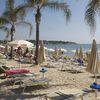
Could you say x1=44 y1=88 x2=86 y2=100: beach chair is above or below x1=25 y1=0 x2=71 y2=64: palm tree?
below

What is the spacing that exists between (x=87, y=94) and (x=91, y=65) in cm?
103

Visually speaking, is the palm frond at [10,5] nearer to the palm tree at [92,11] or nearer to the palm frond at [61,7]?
the palm frond at [61,7]

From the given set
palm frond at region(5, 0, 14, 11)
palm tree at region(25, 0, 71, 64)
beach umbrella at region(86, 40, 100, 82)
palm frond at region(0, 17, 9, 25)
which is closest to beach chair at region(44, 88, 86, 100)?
beach umbrella at region(86, 40, 100, 82)

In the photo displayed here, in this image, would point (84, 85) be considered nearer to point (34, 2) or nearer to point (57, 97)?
point (57, 97)

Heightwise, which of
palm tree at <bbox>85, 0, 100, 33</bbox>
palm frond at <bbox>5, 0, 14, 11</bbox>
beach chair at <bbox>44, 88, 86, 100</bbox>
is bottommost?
beach chair at <bbox>44, 88, 86, 100</bbox>

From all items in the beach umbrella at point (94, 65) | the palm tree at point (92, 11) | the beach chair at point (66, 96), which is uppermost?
the palm tree at point (92, 11)

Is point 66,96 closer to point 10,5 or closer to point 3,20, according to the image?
point 10,5

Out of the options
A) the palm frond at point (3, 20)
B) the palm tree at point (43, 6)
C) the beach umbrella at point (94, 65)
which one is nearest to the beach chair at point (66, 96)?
the beach umbrella at point (94, 65)

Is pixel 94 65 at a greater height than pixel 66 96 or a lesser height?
greater

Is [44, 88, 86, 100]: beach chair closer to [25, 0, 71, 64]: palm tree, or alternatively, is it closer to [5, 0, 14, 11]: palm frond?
[25, 0, 71, 64]: palm tree

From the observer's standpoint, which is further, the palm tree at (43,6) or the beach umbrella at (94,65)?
the palm tree at (43,6)

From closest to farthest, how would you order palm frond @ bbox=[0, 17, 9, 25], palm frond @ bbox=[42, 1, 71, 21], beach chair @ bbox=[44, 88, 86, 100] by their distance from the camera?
beach chair @ bbox=[44, 88, 86, 100] < palm frond @ bbox=[42, 1, 71, 21] < palm frond @ bbox=[0, 17, 9, 25]

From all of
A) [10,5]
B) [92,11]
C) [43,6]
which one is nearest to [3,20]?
[10,5]

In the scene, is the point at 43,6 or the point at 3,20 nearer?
the point at 43,6
